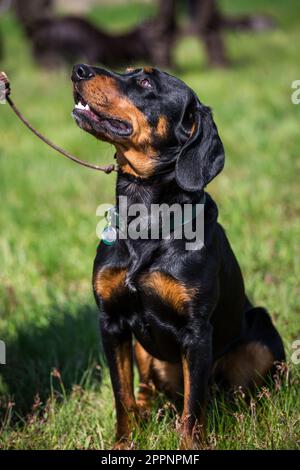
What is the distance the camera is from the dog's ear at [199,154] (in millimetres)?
3213

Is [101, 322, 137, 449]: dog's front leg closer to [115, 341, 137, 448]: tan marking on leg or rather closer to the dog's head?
[115, 341, 137, 448]: tan marking on leg

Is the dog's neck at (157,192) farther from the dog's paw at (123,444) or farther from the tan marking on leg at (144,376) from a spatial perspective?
the dog's paw at (123,444)

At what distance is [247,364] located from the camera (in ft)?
12.2

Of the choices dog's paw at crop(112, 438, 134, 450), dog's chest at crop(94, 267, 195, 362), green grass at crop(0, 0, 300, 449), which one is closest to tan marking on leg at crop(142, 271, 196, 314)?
dog's chest at crop(94, 267, 195, 362)

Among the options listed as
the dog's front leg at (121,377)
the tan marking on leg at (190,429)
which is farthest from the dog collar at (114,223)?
the tan marking on leg at (190,429)

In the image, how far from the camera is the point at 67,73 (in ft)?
49.7

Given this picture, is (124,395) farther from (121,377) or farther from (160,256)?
(160,256)

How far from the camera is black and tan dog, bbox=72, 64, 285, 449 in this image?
3.18 metres

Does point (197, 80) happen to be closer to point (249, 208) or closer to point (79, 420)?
point (249, 208)

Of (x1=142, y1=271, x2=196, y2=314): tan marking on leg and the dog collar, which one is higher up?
the dog collar

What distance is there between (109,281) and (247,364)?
3.22ft

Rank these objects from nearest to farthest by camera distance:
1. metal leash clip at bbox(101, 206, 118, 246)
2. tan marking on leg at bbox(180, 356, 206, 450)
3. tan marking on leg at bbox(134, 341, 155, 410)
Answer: tan marking on leg at bbox(180, 356, 206, 450) → metal leash clip at bbox(101, 206, 118, 246) → tan marking on leg at bbox(134, 341, 155, 410)

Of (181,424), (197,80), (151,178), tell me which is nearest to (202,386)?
(181,424)

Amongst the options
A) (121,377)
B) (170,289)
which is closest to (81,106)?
(170,289)
